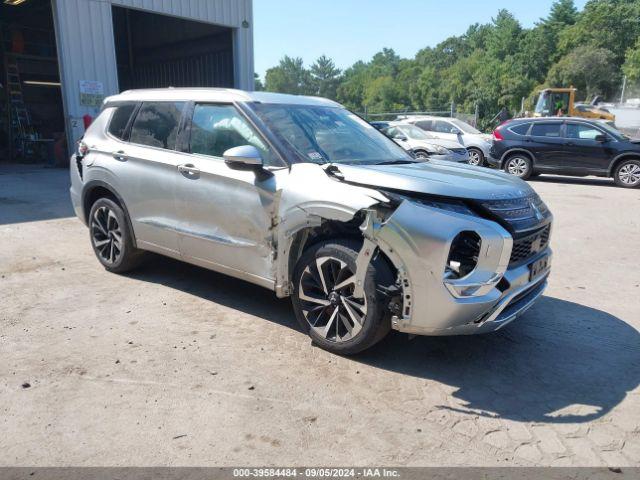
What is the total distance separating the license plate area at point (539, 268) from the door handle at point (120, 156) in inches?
145

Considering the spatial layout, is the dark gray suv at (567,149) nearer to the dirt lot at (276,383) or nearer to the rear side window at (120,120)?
the dirt lot at (276,383)

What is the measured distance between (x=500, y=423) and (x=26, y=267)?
5.09 meters

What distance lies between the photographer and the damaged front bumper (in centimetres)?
302

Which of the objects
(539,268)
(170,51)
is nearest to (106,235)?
(539,268)

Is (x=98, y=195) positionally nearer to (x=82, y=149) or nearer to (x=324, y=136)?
(x=82, y=149)

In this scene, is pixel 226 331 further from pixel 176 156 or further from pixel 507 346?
pixel 507 346

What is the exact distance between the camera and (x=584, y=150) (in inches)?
499

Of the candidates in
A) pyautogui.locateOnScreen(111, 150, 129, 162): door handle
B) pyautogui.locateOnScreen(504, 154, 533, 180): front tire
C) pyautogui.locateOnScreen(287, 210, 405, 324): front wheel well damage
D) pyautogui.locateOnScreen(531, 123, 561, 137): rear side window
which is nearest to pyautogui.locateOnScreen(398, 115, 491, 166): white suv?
pyautogui.locateOnScreen(504, 154, 533, 180): front tire

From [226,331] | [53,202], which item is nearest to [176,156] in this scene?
[226,331]

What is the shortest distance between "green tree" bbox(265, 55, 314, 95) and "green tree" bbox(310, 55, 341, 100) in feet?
8.25

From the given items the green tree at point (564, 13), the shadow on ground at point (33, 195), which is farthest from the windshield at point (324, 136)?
the green tree at point (564, 13)

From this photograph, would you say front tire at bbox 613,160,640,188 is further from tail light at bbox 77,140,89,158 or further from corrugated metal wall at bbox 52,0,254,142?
corrugated metal wall at bbox 52,0,254,142

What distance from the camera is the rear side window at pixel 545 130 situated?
1318 cm

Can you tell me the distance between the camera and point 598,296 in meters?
4.89
